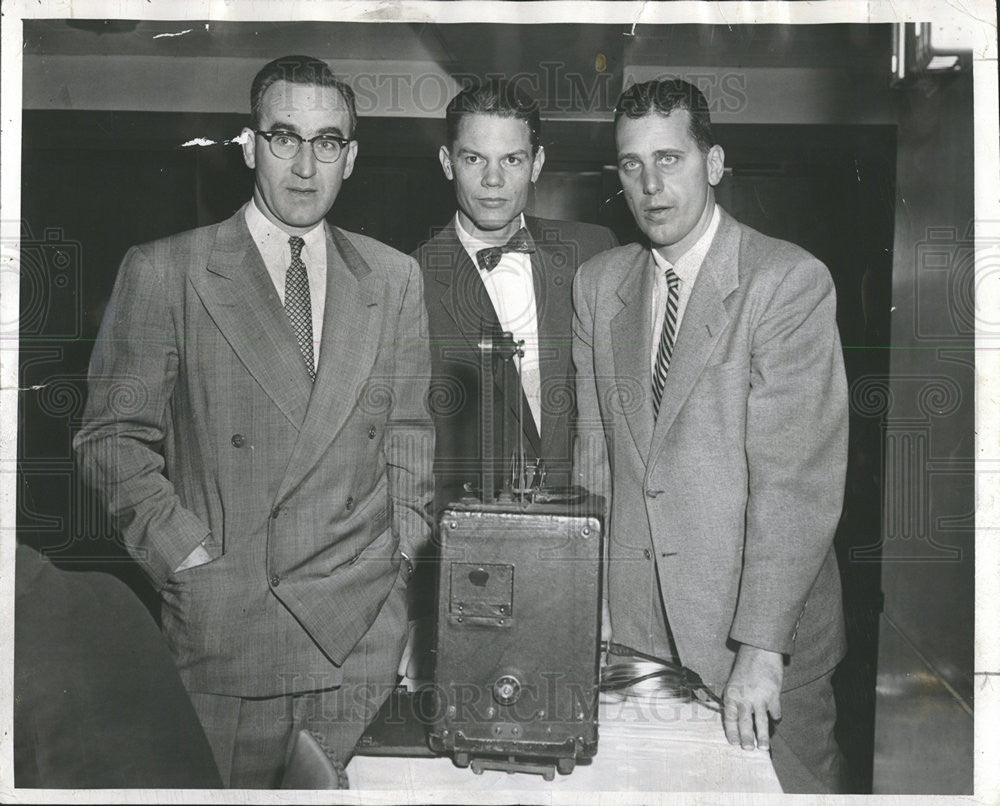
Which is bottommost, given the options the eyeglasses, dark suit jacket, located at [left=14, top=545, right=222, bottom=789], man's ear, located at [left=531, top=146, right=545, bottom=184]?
dark suit jacket, located at [left=14, top=545, right=222, bottom=789]

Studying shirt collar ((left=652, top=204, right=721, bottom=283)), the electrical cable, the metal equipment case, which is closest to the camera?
the metal equipment case

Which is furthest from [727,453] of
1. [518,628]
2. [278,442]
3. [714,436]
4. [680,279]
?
[278,442]

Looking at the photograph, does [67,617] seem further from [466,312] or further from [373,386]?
[466,312]

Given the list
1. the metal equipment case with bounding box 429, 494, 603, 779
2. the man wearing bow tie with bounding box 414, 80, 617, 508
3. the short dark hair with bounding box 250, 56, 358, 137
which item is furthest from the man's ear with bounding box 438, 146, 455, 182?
the metal equipment case with bounding box 429, 494, 603, 779

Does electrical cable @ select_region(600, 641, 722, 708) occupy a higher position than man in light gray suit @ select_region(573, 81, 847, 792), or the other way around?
man in light gray suit @ select_region(573, 81, 847, 792)

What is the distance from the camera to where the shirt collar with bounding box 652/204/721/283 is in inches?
76.9

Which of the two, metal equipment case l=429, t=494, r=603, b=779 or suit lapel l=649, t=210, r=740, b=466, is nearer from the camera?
metal equipment case l=429, t=494, r=603, b=779

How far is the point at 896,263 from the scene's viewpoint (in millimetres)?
2018

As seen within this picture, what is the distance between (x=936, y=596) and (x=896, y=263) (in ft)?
2.46

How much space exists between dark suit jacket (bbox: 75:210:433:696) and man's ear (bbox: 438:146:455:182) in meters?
0.20

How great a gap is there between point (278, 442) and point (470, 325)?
489mm

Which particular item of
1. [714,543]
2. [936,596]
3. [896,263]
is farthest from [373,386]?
[936,596]

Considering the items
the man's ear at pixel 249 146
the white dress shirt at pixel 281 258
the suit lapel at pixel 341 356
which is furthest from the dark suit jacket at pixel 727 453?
the man's ear at pixel 249 146

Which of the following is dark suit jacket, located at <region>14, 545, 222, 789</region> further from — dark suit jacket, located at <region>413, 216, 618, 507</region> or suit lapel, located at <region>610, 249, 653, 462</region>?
suit lapel, located at <region>610, 249, 653, 462</region>
